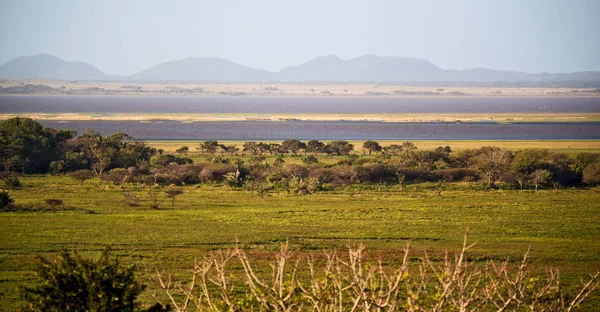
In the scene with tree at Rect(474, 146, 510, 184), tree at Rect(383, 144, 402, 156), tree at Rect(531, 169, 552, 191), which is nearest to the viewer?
tree at Rect(531, 169, 552, 191)

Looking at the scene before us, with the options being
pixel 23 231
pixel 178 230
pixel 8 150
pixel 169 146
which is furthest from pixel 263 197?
pixel 169 146

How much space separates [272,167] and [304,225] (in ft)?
70.8

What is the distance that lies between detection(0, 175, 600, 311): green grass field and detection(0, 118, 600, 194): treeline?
3.58 meters

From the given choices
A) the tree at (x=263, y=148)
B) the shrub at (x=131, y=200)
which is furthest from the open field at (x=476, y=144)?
the shrub at (x=131, y=200)

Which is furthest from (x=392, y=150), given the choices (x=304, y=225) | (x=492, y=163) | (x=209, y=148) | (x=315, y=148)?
(x=304, y=225)

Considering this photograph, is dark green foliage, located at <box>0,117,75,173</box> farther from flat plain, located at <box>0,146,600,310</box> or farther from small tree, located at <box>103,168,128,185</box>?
small tree, located at <box>103,168,128,185</box>

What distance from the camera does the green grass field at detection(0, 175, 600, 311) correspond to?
2597cm

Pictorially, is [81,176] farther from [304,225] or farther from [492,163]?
[492,163]

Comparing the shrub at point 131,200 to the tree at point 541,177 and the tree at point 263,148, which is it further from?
the tree at point 263,148

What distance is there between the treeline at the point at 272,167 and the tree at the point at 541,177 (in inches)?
0.5

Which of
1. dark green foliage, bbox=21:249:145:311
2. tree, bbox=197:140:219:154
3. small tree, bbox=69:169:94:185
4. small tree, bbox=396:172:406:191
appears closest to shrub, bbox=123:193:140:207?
small tree, bbox=69:169:94:185

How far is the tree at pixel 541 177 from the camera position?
48.3 metres

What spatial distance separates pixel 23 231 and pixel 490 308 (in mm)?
20108

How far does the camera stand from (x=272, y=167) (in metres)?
53.8
